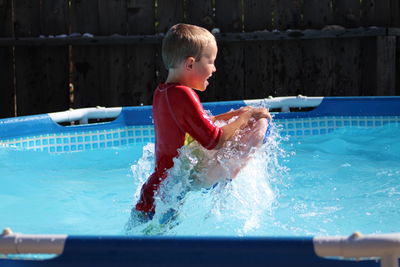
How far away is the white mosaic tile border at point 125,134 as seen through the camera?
5.47m

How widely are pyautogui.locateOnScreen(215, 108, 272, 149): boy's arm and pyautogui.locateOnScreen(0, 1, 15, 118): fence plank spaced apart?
5.01m

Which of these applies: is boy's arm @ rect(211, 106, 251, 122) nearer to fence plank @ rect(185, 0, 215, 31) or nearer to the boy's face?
the boy's face

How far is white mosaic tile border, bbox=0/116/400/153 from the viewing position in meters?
5.47

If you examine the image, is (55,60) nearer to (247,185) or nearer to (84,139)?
(84,139)

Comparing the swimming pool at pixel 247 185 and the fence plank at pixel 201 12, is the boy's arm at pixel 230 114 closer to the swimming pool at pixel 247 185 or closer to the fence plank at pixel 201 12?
the swimming pool at pixel 247 185

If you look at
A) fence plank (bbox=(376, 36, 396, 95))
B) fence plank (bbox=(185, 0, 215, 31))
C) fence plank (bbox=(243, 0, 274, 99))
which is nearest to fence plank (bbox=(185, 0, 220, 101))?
fence plank (bbox=(185, 0, 215, 31))

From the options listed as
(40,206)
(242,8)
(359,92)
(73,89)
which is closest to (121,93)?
(73,89)

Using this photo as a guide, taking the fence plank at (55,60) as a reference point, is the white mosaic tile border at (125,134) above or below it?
below

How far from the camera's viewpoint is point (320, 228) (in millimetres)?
3428

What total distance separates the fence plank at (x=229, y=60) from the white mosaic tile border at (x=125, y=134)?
60.1 inches

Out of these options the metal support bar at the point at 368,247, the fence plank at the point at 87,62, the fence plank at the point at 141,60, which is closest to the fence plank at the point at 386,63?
the fence plank at the point at 141,60

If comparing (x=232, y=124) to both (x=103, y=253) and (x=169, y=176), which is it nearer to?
(x=169, y=176)

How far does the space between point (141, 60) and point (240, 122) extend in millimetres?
4541

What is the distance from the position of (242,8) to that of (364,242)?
5528 millimetres
